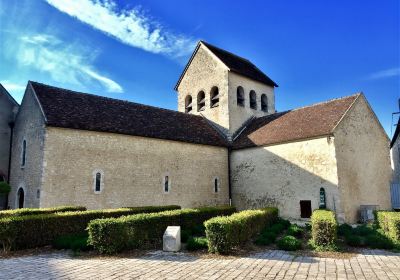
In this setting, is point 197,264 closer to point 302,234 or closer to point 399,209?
point 302,234

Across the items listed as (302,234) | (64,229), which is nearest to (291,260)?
(302,234)

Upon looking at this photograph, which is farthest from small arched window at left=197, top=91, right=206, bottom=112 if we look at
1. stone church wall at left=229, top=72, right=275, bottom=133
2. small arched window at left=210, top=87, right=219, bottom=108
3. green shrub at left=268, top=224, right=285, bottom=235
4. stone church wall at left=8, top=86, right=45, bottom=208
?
green shrub at left=268, top=224, right=285, bottom=235

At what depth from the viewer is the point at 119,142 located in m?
18.7

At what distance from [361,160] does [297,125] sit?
175 inches

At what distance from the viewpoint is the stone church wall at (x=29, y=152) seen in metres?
16.6

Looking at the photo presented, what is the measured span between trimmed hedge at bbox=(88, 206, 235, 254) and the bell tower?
14.1m

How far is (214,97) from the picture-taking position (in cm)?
2717

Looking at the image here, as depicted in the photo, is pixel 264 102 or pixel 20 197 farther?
pixel 264 102

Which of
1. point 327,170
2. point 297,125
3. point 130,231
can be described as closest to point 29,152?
point 130,231

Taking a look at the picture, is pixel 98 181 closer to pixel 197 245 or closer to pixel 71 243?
pixel 71 243

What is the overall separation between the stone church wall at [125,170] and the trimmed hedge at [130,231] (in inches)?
250

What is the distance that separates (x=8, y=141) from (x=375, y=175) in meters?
23.9

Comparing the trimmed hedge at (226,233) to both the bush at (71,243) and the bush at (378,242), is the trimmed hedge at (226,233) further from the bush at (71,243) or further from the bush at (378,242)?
the bush at (378,242)

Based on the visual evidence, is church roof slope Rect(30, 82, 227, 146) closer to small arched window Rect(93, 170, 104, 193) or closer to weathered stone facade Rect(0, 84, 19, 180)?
small arched window Rect(93, 170, 104, 193)
